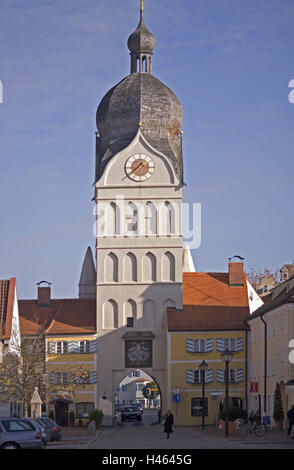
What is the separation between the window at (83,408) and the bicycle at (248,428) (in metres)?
25.0

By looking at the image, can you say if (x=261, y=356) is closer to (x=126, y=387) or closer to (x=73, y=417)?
(x=73, y=417)

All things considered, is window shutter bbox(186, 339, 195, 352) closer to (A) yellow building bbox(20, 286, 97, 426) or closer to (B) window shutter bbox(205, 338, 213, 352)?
(B) window shutter bbox(205, 338, 213, 352)

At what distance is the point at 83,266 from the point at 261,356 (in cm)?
2358

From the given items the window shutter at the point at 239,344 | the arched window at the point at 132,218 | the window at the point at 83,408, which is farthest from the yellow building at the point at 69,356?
the window shutter at the point at 239,344

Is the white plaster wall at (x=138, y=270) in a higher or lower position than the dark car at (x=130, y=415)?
higher

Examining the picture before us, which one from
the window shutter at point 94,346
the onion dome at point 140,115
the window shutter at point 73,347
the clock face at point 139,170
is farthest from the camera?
the onion dome at point 140,115

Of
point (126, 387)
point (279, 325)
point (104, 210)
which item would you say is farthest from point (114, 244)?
point (126, 387)

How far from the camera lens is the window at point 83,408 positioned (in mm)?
74875

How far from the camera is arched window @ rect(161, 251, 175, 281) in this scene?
256ft

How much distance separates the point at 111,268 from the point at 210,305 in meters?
8.64

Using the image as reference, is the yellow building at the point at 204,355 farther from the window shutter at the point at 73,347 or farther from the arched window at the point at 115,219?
the arched window at the point at 115,219
